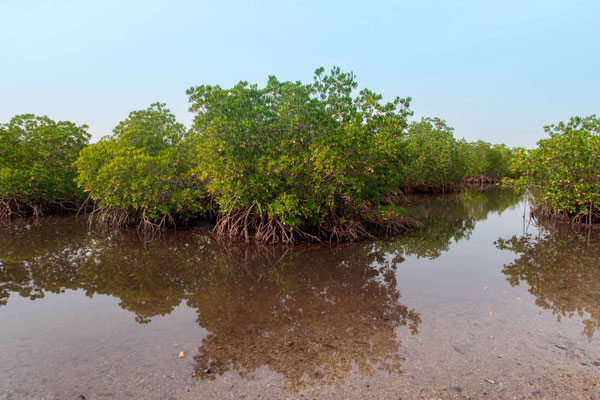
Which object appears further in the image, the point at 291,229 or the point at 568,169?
the point at 568,169

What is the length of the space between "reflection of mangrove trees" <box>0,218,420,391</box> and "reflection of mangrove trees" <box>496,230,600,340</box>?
212 centimetres

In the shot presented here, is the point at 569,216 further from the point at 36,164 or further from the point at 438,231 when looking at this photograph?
the point at 36,164

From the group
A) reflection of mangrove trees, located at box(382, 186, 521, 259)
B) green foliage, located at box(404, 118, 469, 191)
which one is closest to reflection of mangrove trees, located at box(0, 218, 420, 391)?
reflection of mangrove trees, located at box(382, 186, 521, 259)

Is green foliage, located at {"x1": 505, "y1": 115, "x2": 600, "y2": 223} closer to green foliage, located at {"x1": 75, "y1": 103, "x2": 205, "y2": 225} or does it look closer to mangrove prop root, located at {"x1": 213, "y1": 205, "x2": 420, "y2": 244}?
mangrove prop root, located at {"x1": 213, "y1": 205, "x2": 420, "y2": 244}

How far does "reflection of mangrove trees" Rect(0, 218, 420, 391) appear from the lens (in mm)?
3521

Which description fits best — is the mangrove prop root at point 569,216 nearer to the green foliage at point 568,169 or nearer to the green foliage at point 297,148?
the green foliage at point 568,169

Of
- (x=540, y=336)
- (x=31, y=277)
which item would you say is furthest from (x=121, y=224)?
(x=540, y=336)

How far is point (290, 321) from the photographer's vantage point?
4395 mm

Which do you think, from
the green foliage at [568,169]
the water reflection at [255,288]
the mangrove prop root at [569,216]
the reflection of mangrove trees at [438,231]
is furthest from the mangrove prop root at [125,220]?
the mangrove prop root at [569,216]

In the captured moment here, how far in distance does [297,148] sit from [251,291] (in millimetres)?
4796

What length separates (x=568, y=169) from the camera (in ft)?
35.6

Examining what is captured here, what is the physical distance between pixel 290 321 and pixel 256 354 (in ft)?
2.91

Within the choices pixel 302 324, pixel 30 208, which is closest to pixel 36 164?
pixel 30 208

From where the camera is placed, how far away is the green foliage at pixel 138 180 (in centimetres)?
1086
